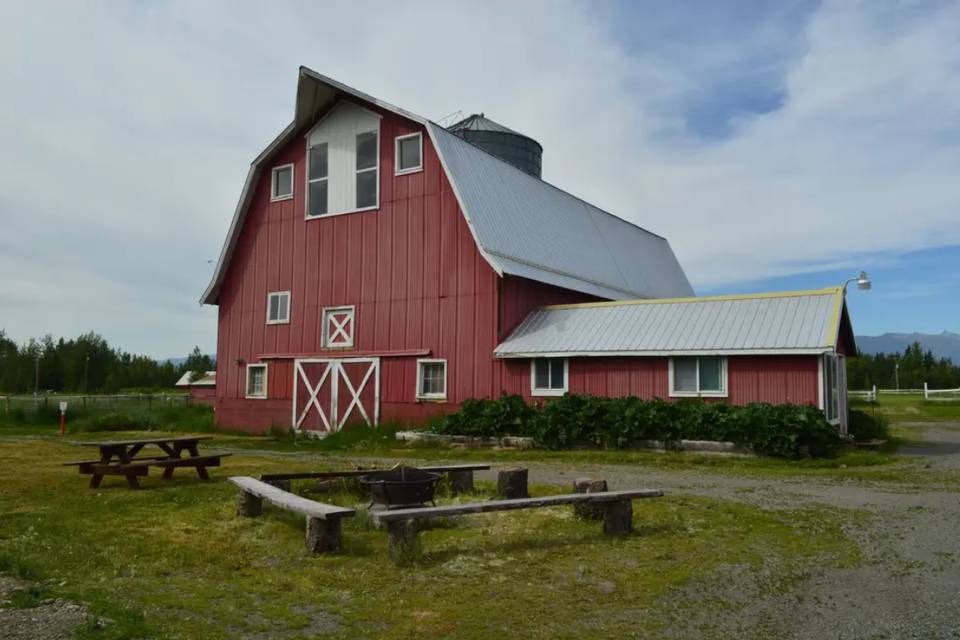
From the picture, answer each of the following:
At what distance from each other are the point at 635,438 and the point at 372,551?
9736mm

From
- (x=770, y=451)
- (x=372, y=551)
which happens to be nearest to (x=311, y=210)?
(x=770, y=451)

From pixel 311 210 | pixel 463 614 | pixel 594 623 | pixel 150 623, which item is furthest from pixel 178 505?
pixel 311 210

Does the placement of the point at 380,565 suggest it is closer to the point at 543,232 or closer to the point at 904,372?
the point at 543,232

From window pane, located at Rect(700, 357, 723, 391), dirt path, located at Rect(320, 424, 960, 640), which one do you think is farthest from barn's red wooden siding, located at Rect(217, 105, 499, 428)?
dirt path, located at Rect(320, 424, 960, 640)

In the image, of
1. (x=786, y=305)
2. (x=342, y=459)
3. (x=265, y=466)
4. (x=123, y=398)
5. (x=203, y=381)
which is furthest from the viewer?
(x=203, y=381)

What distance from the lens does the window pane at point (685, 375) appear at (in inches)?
671

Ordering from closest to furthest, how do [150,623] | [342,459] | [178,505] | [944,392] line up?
[150,623] → [178,505] → [342,459] → [944,392]

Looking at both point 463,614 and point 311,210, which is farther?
point 311,210

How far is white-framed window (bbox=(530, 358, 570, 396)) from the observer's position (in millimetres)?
18575

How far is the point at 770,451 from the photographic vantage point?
14.5 meters

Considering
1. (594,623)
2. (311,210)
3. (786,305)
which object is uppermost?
(311,210)

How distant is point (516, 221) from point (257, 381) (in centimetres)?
916

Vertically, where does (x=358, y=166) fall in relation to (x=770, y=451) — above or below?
above

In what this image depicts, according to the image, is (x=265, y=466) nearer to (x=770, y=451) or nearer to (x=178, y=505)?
(x=178, y=505)
